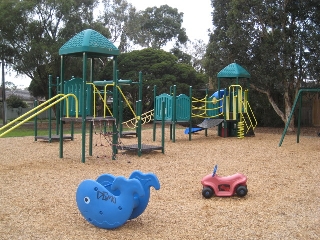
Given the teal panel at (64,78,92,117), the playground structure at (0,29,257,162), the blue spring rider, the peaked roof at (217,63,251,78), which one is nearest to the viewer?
the blue spring rider

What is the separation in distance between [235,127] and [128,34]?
76.4 feet

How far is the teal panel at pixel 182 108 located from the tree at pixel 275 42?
472 centimetres

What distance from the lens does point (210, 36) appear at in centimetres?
2202

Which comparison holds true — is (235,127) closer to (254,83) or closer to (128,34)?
(254,83)

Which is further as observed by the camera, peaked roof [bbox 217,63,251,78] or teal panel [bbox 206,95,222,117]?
teal panel [bbox 206,95,222,117]

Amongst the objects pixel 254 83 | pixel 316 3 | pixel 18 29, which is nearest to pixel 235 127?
pixel 254 83

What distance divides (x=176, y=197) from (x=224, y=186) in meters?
0.84

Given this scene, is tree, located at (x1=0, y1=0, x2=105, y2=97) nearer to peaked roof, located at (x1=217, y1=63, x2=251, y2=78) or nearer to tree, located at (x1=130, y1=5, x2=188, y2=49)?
peaked roof, located at (x1=217, y1=63, x2=251, y2=78)

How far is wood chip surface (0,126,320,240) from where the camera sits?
4.64 m

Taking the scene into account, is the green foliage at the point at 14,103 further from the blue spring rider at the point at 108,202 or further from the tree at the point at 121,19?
the blue spring rider at the point at 108,202

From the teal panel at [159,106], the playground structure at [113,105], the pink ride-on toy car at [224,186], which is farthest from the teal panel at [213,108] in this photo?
the pink ride-on toy car at [224,186]

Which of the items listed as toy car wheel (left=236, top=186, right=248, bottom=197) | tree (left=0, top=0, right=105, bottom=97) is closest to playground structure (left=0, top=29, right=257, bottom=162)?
toy car wheel (left=236, top=186, right=248, bottom=197)

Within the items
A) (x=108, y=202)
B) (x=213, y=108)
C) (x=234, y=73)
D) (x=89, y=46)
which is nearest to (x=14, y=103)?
(x=213, y=108)

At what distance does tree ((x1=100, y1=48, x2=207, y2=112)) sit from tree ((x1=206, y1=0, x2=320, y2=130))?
860cm
